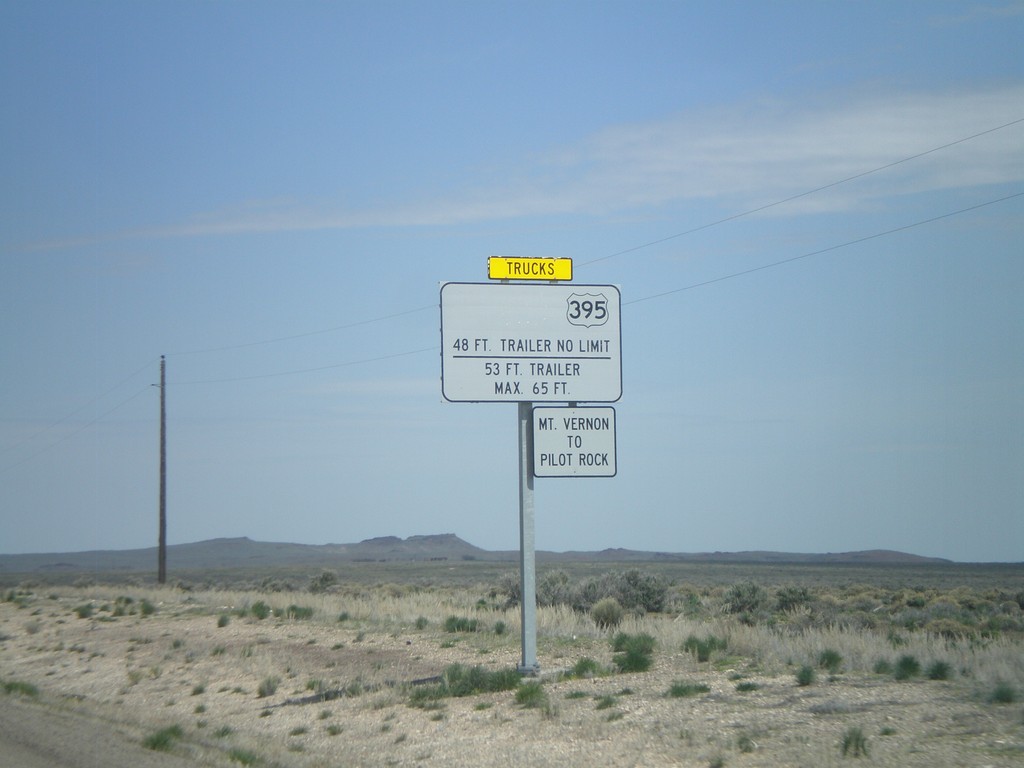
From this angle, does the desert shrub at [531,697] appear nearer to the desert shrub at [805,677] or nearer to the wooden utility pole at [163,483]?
the desert shrub at [805,677]

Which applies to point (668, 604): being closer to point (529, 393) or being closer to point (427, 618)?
point (427, 618)

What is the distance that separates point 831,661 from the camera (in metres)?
14.3

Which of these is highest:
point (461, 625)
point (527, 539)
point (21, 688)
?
point (527, 539)

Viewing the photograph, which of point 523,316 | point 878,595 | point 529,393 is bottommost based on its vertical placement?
point 878,595

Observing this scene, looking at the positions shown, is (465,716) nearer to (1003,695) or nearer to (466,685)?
(466,685)

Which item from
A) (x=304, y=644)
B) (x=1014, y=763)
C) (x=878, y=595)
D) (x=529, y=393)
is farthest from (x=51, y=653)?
(x=878, y=595)

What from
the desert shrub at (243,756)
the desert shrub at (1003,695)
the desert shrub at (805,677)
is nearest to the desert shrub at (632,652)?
the desert shrub at (805,677)

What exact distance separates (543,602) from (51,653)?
12583 mm

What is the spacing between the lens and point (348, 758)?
1180 cm

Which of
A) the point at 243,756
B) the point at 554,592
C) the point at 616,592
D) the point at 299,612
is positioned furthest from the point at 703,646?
the point at 299,612

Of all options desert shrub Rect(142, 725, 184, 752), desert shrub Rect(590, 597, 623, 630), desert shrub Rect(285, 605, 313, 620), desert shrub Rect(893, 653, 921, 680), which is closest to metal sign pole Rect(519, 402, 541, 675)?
desert shrub Rect(142, 725, 184, 752)

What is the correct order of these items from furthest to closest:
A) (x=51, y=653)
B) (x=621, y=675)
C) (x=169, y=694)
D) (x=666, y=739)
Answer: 1. (x=51, y=653)
2. (x=169, y=694)
3. (x=621, y=675)
4. (x=666, y=739)

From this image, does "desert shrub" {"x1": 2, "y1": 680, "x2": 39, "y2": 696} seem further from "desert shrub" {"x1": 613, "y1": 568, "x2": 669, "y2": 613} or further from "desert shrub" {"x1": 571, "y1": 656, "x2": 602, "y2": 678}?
"desert shrub" {"x1": 613, "y1": 568, "x2": 669, "y2": 613}

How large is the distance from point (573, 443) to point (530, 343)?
5.63 ft
